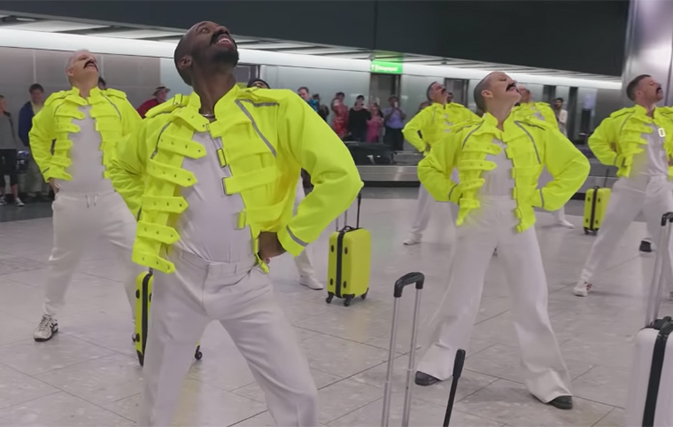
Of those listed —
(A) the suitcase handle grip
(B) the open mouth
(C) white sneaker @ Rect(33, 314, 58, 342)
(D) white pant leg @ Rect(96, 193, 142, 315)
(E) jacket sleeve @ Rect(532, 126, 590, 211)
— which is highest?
(B) the open mouth

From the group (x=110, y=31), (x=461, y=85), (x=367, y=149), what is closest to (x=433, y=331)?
(x=110, y=31)

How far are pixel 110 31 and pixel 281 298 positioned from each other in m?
8.81

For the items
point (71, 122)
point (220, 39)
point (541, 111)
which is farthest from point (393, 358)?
point (541, 111)

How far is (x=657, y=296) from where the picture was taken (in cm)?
Answer: 445

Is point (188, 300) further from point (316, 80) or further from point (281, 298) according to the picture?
point (316, 80)

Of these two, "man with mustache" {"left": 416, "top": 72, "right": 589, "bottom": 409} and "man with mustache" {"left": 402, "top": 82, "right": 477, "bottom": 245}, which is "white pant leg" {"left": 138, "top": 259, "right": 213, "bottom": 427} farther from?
"man with mustache" {"left": 402, "top": 82, "right": 477, "bottom": 245}

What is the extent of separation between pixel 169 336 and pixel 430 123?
7495 millimetres

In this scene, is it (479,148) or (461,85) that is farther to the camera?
(461,85)

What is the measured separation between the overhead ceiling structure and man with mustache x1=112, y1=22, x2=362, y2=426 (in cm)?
1004

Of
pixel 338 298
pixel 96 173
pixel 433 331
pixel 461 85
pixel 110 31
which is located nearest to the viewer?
pixel 433 331

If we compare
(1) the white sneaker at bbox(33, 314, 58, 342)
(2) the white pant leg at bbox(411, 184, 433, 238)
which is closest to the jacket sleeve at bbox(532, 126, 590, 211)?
(1) the white sneaker at bbox(33, 314, 58, 342)

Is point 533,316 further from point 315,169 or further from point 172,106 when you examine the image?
point 172,106

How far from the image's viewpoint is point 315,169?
263 centimetres

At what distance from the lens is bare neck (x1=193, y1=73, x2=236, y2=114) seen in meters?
2.72
